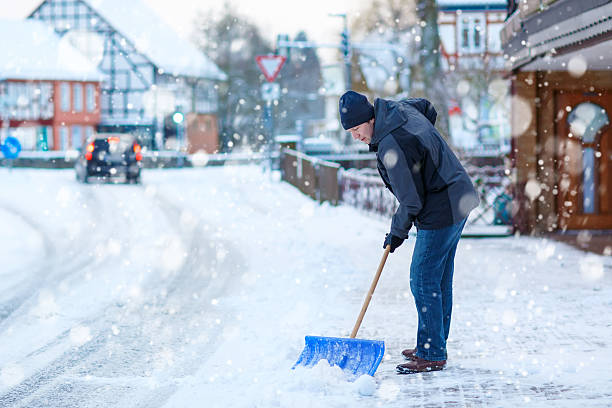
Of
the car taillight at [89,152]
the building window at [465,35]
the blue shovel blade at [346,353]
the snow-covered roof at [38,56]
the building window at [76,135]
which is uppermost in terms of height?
the building window at [465,35]

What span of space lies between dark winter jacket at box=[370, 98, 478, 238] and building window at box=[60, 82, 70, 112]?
4739 cm

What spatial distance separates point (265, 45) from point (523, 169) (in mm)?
57234

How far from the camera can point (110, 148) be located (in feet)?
80.3

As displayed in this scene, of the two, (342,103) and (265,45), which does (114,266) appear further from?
(265,45)

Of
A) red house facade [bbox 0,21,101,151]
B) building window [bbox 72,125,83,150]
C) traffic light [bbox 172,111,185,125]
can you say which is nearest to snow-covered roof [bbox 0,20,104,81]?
red house facade [bbox 0,21,101,151]

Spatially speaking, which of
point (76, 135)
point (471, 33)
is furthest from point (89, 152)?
point (471, 33)

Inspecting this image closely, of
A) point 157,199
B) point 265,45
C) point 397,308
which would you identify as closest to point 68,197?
point 157,199

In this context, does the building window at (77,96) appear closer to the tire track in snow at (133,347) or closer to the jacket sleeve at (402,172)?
the tire track in snow at (133,347)

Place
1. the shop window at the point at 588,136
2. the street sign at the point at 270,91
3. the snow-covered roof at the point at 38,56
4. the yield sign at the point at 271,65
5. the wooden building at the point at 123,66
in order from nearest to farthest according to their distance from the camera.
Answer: the shop window at the point at 588,136, the yield sign at the point at 271,65, the street sign at the point at 270,91, the snow-covered roof at the point at 38,56, the wooden building at the point at 123,66

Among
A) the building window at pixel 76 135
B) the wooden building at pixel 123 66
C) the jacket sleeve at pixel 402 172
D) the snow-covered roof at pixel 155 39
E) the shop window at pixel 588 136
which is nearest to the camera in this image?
the jacket sleeve at pixel 402 172

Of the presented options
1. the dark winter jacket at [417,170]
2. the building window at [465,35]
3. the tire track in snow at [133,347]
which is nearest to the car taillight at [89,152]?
the tire track in snow at [133,347]

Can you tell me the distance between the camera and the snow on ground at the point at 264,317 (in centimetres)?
498

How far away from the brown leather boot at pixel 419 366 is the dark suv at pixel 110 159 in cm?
1977

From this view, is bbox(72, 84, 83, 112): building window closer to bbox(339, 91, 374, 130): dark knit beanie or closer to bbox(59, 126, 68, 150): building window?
bbox(59, 126, 68, 150): building window
